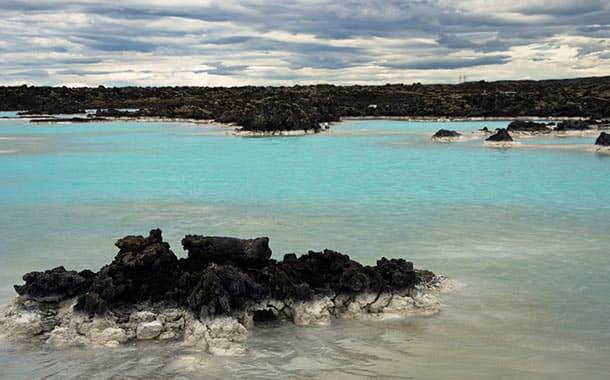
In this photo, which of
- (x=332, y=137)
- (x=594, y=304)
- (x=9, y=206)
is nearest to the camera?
(x=594, y=304)

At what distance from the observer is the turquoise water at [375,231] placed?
6.64 meters

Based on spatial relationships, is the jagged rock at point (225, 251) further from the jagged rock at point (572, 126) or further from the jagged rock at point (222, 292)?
the jagged rock at point (572, 126)

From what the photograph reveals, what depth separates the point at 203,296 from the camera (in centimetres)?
742

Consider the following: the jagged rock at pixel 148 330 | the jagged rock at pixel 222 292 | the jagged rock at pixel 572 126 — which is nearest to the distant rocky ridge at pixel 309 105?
the jagged rock at pixel 572 126

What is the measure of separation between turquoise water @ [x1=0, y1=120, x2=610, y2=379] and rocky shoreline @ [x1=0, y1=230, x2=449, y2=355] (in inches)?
10.9

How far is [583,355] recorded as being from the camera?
21.9 feet

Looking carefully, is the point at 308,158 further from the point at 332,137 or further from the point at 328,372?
the point at 328,372

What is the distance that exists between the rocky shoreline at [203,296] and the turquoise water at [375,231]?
277 millimetres

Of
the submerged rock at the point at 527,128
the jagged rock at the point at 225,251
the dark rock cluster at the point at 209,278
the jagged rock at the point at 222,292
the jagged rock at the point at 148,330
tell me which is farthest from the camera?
the submerged rock at the point at 527,128

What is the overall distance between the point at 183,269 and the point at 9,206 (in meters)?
10.3

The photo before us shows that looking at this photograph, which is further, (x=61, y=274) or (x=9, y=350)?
(x=61, y=274)

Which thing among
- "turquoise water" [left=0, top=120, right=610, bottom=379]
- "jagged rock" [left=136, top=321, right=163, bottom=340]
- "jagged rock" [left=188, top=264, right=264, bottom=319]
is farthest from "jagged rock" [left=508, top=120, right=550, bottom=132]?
"jagged rock" [left=136, top=321, right=163, bottom=340]

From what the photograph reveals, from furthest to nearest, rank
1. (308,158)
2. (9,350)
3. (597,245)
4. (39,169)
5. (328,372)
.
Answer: (308,158)
(39,169)
(597,245)
(9,350)
(328,372)

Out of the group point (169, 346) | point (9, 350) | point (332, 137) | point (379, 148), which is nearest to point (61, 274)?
point (9, 350)
